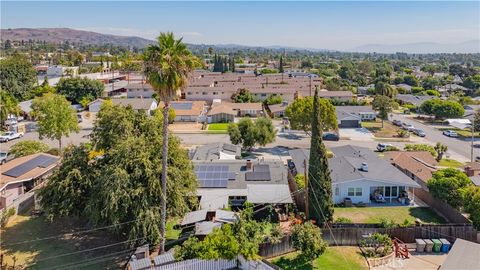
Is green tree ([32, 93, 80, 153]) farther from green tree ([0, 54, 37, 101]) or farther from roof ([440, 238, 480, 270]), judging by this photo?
green tree ([0, 54, 37, 101])

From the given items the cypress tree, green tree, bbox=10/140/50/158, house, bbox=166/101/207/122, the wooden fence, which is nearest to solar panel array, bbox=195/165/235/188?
the cypress tree

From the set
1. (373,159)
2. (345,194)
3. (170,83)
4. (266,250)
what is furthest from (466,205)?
(170,83)

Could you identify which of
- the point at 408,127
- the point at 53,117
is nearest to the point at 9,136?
the point at 53,117

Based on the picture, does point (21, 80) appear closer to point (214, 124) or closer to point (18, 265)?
point (214, 124)

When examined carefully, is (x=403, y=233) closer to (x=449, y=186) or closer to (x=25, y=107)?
(x=449, y=186)

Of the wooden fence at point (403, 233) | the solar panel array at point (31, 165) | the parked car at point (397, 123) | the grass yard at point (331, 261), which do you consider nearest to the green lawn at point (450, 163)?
the wooden fence at point (403, 233)

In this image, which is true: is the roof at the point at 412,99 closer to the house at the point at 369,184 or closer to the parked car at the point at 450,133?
the parked car at the point at 450,133
